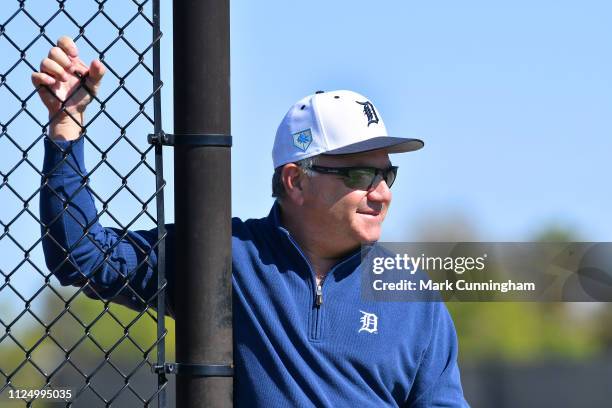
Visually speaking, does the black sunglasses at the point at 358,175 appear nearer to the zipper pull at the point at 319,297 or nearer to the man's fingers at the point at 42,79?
the zipper pull at the point at 319,297

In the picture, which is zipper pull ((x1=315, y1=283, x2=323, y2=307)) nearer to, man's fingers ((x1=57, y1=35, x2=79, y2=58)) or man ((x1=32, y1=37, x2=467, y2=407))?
man ((x1=32, y1=37, x2=467, y2=407))

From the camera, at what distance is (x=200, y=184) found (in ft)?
8.35

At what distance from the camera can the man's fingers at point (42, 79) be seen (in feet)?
8.39

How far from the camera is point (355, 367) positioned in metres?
2.79

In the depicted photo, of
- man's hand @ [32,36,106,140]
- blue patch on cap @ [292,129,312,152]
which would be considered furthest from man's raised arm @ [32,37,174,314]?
blue patch on cap @ [292,129,312,152]

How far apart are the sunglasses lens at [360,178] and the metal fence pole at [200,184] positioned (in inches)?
19.4

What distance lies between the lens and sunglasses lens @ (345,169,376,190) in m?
2.97

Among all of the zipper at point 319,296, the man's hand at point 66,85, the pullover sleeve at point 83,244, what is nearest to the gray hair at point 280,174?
the zipper at point 319,296

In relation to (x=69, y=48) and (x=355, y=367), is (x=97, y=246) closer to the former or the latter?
(x=69, y=48)

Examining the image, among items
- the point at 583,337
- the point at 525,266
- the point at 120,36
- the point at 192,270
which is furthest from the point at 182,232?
the point at 583,337

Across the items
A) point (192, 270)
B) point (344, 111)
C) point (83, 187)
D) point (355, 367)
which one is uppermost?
point (344, 111)

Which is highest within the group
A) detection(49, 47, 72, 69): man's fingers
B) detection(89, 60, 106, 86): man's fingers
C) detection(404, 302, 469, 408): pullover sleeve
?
detection(49, 47, 72, 69): man's fingers

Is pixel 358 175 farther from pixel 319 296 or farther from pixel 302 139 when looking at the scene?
pixel 319 296

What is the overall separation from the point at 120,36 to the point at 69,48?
0.13 m
